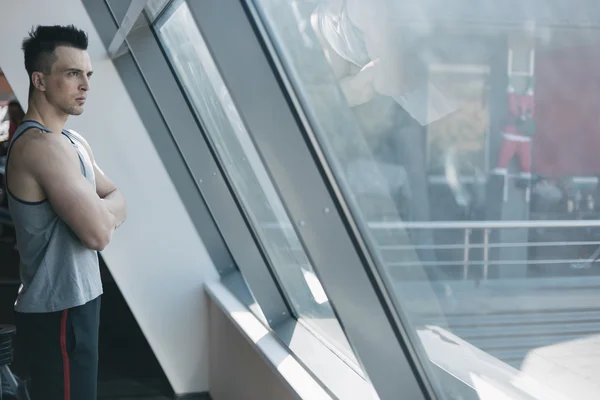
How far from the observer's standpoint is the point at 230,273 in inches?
195

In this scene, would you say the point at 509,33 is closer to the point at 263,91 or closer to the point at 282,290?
the point at 263,91

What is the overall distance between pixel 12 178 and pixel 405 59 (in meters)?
1.35

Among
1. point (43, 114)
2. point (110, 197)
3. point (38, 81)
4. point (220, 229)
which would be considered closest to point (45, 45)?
point (38, 81)

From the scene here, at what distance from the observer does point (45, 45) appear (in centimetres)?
230

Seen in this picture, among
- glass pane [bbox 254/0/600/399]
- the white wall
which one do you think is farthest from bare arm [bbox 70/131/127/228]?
the white wall

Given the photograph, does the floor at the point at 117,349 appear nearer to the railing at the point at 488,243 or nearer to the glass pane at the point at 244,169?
the glass pane at the point at 244,169

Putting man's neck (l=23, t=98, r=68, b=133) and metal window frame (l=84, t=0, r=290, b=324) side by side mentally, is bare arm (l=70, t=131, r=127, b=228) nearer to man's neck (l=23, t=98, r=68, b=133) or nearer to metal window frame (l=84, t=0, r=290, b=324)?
man's neck (l=23, t=98, r=68, b=133)

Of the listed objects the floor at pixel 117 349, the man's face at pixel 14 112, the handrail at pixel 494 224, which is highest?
the man's face at pixel 14 112

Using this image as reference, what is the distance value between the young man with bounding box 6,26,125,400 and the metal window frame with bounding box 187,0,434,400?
57 centimetres

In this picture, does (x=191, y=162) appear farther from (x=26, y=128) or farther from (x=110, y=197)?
(x=26, y=128)

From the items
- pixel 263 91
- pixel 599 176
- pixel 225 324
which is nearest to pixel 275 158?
pixel 263 91

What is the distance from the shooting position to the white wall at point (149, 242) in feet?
15.4

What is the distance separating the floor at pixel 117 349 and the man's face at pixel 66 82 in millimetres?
2932

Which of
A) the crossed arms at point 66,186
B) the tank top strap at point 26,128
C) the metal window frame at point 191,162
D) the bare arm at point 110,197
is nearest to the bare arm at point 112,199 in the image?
the bare arm at point 110,197
